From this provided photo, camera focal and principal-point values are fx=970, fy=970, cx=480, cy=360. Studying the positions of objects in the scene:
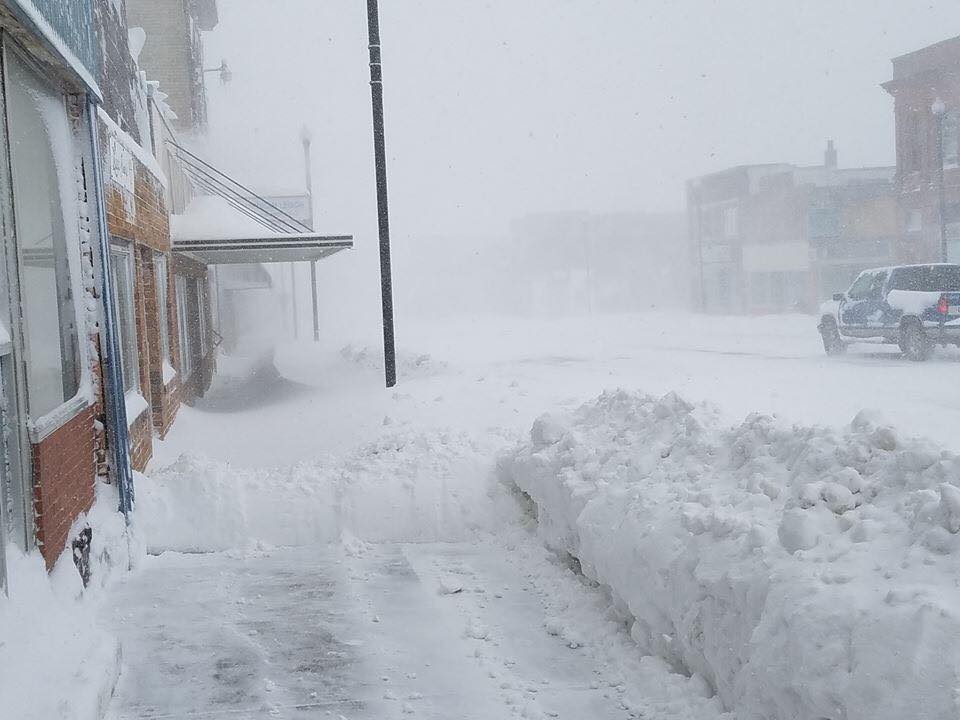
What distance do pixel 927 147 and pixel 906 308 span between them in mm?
19382

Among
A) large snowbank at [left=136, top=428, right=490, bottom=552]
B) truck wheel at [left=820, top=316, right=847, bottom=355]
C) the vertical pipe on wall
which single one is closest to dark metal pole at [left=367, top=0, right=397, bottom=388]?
large snowbank at [left=136, top=428, right=490, bottom=552]

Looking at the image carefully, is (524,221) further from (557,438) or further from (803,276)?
(557,438)

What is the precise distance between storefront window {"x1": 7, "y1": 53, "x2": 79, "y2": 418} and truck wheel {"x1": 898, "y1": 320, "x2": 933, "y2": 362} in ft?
55.2

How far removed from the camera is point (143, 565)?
6.55 meters

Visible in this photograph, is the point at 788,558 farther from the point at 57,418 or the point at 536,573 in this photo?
the point at 57,418

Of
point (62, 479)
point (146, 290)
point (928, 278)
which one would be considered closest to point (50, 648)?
point (62, 479)

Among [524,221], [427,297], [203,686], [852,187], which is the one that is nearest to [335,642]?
[203,686]

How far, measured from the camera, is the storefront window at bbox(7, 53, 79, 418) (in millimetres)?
4949

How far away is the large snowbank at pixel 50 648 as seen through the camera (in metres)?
3.56

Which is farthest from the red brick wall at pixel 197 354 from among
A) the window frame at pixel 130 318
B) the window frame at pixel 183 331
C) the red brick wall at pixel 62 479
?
the red brick wall at pixel 62 479

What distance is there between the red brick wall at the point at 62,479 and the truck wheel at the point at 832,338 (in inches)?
733

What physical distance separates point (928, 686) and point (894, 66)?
39.7 metres

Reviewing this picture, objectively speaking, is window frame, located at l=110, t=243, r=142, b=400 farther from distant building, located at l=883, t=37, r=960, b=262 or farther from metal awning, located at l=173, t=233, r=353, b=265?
distant building, located at l=883, t=37, r=960, b=262

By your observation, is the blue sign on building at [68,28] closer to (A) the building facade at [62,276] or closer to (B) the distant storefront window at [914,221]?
(A) the building facade at [62,276]
